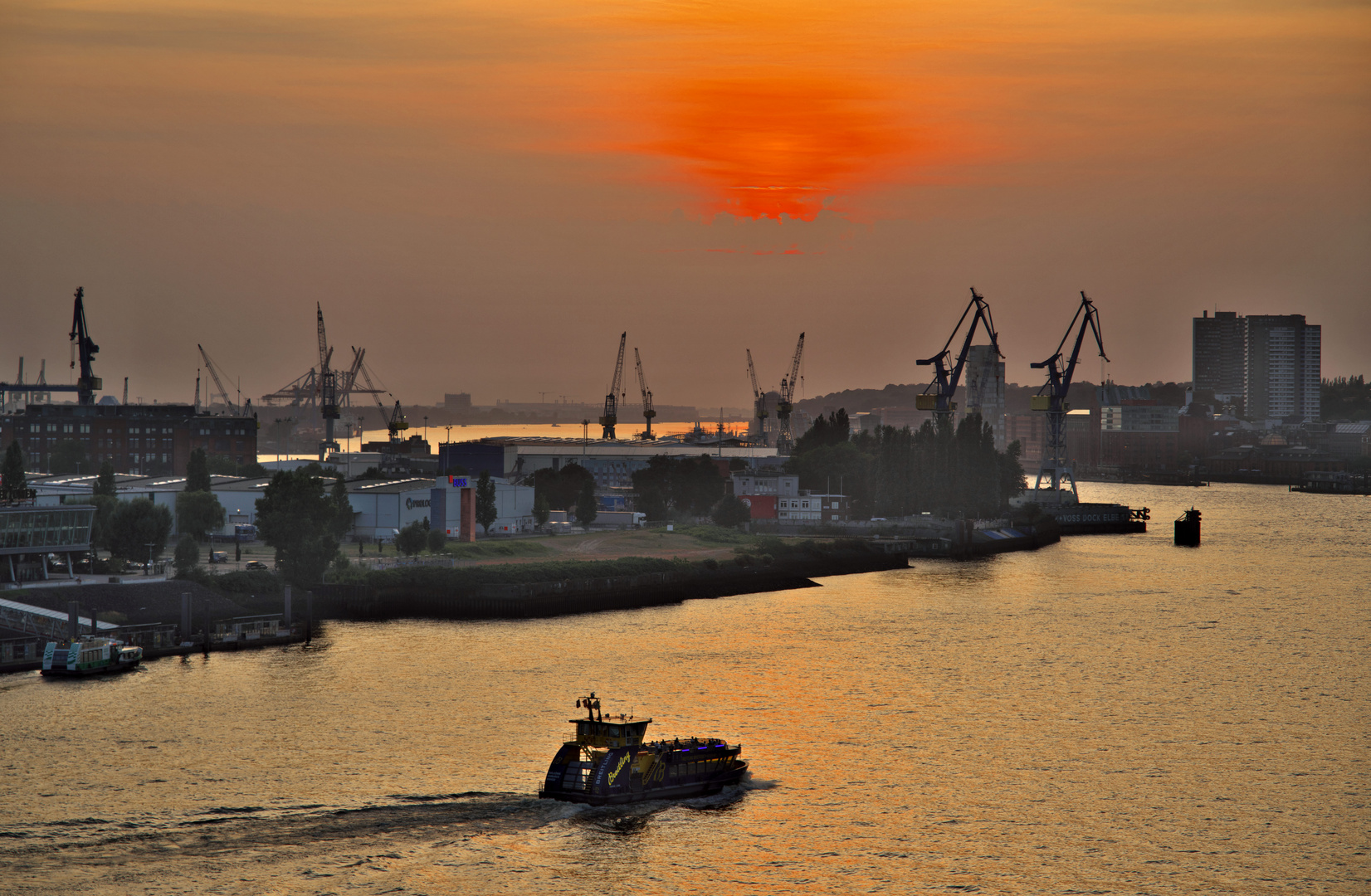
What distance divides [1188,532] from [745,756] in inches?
2487

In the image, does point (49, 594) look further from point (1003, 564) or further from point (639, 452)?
point (639, 452)

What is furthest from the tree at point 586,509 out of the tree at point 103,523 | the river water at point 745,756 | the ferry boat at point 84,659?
the ferry boat at point 84,659

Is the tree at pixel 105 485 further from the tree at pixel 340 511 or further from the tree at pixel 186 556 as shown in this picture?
the tree at pixel 186 556

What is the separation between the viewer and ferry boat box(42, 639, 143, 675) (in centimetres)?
3441

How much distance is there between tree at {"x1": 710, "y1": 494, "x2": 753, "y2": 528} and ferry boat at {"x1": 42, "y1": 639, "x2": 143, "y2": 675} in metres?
46.0

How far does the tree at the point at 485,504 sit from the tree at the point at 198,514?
41.8 feet

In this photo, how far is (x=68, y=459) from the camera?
94.4m

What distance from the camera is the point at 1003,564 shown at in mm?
73312

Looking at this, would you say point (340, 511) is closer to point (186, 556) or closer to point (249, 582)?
point (249, 582)

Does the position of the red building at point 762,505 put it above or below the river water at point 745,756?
above

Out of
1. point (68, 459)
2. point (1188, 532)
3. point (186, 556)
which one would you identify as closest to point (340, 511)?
point (186, 556)

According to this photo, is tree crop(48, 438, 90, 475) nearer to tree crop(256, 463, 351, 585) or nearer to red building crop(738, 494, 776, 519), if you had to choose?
red building crop(738, 494, 776, 519)

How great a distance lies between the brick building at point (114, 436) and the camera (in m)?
102

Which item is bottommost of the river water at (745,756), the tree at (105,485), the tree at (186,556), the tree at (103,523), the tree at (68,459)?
the river water at (745,756)
